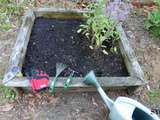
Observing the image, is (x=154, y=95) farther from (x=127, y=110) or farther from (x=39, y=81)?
(x=39, y=81)

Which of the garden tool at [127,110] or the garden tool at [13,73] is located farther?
the garden tool at [13,73]

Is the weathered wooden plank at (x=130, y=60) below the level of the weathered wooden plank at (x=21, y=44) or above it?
below

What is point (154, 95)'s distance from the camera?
8.51ft

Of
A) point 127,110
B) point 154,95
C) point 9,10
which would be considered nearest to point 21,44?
point 9,10

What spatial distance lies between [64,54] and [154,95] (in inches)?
34.7

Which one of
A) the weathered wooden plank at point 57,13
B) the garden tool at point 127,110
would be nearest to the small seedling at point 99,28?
the weathered wooden plank at point 57,13

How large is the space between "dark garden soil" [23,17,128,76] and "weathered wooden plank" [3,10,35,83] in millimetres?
70

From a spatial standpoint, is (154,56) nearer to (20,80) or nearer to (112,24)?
(112,24)

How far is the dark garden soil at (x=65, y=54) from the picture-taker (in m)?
2.47

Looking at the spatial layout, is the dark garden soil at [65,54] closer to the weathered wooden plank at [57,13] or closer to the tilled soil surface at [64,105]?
the weathered wooden plank at [57,13]

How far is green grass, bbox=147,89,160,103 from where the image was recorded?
2552 mm

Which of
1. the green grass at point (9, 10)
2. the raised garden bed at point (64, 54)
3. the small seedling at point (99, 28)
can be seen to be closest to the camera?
the raised garden bed at point (64, 54)

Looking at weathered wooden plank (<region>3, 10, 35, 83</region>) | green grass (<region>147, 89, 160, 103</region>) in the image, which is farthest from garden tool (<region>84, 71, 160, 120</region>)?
weathered wooden plank (<region>3, 10, 35, 83</region>)

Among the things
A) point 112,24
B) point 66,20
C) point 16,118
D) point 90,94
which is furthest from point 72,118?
point 66,20
